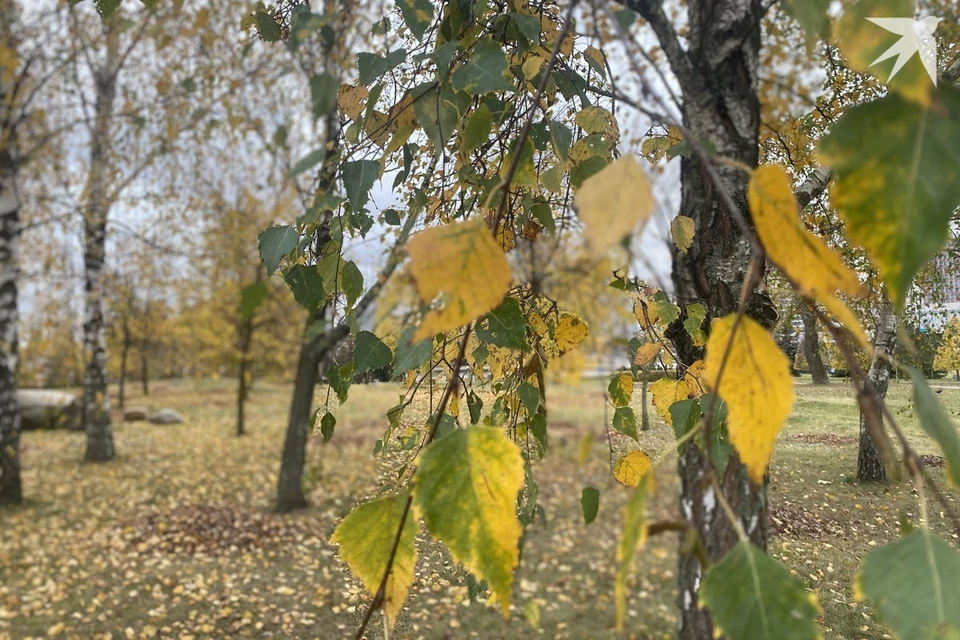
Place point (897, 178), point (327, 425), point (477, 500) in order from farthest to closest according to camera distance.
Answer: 1. point (327, 425)
2. point (477, 500)
3. point (897, 178)

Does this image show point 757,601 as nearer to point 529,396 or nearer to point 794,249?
point 794,249

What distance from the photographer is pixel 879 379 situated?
114cm

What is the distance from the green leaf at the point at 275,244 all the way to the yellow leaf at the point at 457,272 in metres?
0.31

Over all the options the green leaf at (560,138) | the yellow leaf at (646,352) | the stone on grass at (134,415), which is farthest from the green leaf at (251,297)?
the stone on grass at (134,415)

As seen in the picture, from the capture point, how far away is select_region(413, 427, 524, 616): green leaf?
1.34 feet

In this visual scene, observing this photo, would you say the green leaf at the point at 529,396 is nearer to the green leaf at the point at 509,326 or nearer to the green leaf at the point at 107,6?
the green leaf at the point at 509,326

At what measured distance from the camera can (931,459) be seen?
3.67 feet

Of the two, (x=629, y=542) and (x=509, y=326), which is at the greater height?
(x=509, y=326)

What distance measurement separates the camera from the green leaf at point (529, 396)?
83cm

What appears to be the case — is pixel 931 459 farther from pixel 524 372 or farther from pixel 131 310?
pixel 131 310

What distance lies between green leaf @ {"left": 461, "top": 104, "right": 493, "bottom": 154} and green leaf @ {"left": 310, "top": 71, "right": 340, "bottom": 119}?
20cm

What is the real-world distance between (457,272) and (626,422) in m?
0.70

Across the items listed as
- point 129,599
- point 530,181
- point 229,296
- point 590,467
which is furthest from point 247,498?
point 229,296

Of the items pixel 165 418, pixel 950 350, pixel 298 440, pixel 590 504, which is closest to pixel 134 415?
pixel 165 418
